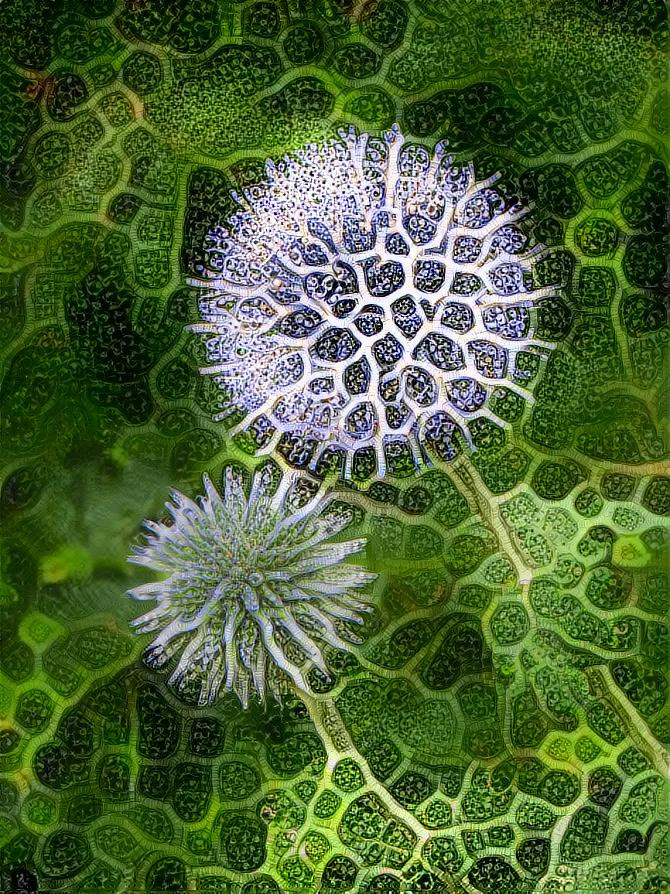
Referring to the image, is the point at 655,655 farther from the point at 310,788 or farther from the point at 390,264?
the point at 390,264

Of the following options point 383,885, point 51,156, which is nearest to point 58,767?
point 383,885

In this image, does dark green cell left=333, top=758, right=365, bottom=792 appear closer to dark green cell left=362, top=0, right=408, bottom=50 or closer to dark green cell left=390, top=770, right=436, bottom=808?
dark green cell left=390, top=770, right=436, bottom=808

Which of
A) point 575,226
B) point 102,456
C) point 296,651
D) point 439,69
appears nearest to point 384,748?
point 296,651

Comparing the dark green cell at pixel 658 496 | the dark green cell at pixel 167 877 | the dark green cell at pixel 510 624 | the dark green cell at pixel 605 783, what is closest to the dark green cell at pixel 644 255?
the dark green cell at pixel 658 496

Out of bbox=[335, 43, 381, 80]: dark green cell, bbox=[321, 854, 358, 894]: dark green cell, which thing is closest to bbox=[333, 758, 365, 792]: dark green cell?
bbox=[321, 854, 358, 894]: dark green cell

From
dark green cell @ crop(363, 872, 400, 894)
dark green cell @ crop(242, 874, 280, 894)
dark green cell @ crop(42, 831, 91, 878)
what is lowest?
dark green cell @ crop(42, 831, 91, 878)

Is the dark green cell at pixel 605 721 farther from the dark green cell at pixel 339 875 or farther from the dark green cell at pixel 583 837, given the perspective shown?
the dark green cell at pixel 339 875

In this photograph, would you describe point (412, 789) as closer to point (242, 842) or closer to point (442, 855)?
point (442, 855)
